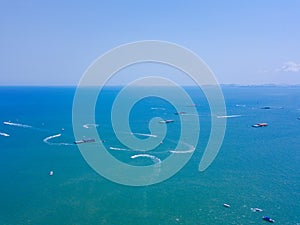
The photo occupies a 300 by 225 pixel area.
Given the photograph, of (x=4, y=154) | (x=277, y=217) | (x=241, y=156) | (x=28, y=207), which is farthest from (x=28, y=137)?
(x=277, y=217)

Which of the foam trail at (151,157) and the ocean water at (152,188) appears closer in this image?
the ocean water at (152,188)

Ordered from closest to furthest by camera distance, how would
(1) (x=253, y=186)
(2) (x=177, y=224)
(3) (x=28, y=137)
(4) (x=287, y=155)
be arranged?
(2) (x=177, y=224) → (1) (x=253, y=186) → (4) (x=287, y=155) → (3) (x=28, y=137)

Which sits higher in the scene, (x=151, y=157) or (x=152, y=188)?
(x=151, y=157)

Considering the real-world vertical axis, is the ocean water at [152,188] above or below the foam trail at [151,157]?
below

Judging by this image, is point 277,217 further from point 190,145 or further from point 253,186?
point 190,145

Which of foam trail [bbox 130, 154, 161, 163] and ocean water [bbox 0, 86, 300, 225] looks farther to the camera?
foam trail [bbox 130, 154, 161, 163]

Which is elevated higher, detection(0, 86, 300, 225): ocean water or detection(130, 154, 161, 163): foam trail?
detection(130, 154, 161, 163): foam trail

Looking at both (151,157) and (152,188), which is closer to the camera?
(152,188)

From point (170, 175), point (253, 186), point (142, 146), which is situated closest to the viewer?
point (253, 186)

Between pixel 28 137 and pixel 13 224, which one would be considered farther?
pixel 28 137

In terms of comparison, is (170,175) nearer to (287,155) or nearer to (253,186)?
(253,186)
